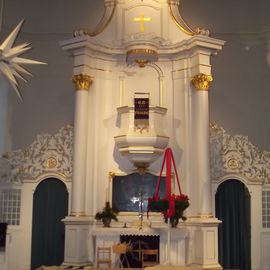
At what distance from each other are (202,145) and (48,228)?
418cm

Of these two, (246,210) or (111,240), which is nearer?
(111,240)

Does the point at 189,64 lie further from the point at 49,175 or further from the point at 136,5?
the point at 49,175

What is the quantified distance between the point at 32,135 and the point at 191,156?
406cm

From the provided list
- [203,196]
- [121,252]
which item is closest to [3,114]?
[121,252]

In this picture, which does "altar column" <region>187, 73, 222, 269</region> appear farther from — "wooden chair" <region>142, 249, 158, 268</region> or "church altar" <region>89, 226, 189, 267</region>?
"wooden chair" <region>142, 249, 158, 268</region>

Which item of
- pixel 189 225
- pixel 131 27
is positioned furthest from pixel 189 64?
pixel 189 225

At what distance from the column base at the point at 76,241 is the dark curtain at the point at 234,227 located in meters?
3.26

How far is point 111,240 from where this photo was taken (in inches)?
391

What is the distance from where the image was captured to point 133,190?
10719 mm

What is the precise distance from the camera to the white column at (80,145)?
10.3 metres

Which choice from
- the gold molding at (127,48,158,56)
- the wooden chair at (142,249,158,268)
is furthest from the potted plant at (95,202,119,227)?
the gold molding at (127,48,158,56)

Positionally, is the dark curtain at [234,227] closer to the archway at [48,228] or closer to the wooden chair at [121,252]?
the wooden chair at [121,252]

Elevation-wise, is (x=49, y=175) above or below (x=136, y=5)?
below

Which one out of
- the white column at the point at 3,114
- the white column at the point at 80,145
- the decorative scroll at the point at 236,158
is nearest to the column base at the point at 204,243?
the decorative scroll at the point at 236,158
